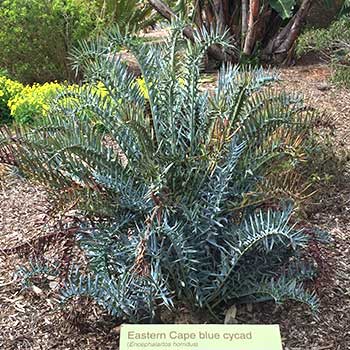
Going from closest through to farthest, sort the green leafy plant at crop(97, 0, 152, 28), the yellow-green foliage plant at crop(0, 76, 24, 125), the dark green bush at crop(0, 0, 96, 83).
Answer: the yellow-green foliage plant at crop(0, 76, 24, 125) → the dark green bush at crop(0, 0, 96, 83) → the green leafy plant at crop(97, 0, 152, 28)

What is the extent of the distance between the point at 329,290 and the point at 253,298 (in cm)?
53

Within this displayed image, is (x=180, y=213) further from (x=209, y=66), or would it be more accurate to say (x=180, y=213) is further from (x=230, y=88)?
(x=209, y=66)

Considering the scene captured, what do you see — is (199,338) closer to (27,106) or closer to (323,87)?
(27,106)

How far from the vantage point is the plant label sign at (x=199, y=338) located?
2207 mm

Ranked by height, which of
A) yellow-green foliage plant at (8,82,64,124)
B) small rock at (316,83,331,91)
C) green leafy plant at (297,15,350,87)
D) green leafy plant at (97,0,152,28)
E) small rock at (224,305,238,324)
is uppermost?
small rock at (224,305,238,324)

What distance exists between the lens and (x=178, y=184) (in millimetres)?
3066

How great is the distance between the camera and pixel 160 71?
3355 mm

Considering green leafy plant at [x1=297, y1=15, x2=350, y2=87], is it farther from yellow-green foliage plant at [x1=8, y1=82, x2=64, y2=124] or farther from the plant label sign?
the plant label sign

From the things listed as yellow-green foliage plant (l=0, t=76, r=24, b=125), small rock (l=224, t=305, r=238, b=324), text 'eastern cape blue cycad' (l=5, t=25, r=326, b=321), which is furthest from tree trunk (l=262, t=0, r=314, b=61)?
small rock (l=224, t=305, r=238, b=324)

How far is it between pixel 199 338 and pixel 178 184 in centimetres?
98

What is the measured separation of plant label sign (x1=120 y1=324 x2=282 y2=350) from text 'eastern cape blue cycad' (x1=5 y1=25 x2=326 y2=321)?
50 centimetres

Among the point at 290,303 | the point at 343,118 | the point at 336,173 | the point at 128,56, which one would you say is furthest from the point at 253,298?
the point at 128,56

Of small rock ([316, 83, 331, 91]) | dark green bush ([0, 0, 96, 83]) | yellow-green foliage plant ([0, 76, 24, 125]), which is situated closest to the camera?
yellow-green foliage plant ([0, 76, 24, 125])

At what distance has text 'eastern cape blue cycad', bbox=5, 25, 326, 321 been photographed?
2.90m
